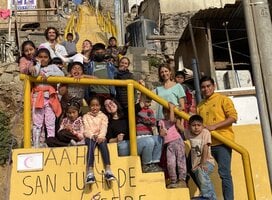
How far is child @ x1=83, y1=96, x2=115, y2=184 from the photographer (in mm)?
5188

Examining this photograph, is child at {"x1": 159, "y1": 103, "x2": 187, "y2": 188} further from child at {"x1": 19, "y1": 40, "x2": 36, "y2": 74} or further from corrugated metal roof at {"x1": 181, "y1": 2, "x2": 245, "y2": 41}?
corrugated metal roof at {"x1": 181, "y1": 2, "x2": 245, "y2": 41}

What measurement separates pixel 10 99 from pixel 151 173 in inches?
402

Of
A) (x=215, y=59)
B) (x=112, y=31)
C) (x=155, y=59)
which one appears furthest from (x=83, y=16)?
(x=215, y=59)

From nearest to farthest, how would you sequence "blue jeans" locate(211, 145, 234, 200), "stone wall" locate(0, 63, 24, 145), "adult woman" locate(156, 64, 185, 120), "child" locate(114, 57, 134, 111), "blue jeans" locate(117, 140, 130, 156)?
"blue jeans" locate(117, 140, 130, 156)
"blue jeans" locate(211, 145, 234, 200)
"adult woman" locate(156, 64, 185, 120)
"child" locate(114, 57, 134, 111)
"stone wall" locate(0, 63, 24, 145)

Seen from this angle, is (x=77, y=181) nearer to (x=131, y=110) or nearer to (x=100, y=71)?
(x=131, y=110)

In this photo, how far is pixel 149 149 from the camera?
5.55 m

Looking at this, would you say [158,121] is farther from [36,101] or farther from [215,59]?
[215,59]

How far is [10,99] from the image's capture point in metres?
14.6

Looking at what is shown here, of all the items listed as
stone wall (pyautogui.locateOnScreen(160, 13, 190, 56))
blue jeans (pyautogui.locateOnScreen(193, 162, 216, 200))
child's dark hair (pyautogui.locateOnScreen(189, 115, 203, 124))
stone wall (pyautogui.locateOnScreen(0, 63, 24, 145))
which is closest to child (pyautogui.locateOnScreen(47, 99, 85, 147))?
child's dark hair (pyautogui.locateOnScreen(189, 115, 203, 124))

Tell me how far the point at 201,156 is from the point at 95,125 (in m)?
1.33

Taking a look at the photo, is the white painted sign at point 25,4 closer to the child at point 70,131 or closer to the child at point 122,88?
the child at point 122,88

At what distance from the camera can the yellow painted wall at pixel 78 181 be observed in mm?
5156

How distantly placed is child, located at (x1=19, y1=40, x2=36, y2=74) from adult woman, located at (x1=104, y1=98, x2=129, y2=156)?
1.05 meters

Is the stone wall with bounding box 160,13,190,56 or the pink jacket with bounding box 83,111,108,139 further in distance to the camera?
the stone wall with bounding box 160,13,190,56
